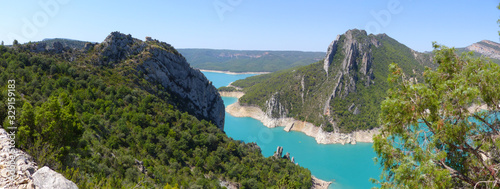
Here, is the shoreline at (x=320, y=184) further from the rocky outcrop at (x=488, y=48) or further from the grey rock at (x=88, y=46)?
the rocky outcrop at (x=488, y=48)

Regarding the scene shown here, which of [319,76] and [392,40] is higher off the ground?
[392,40]

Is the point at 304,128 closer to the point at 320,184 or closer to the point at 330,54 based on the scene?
the point at 330,54

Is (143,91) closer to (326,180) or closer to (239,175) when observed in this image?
(239,175)

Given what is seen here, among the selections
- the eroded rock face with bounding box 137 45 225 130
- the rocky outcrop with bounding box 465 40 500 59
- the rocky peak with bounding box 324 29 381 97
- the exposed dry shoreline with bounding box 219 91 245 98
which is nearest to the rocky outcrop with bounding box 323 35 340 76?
the rocky peak with bounding box 324 29 381 97

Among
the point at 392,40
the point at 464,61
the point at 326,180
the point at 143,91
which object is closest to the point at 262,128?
the point at 326,180

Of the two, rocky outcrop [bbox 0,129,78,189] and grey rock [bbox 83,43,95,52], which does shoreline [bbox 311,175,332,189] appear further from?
grey rock [bbox 83,43,95,52]
